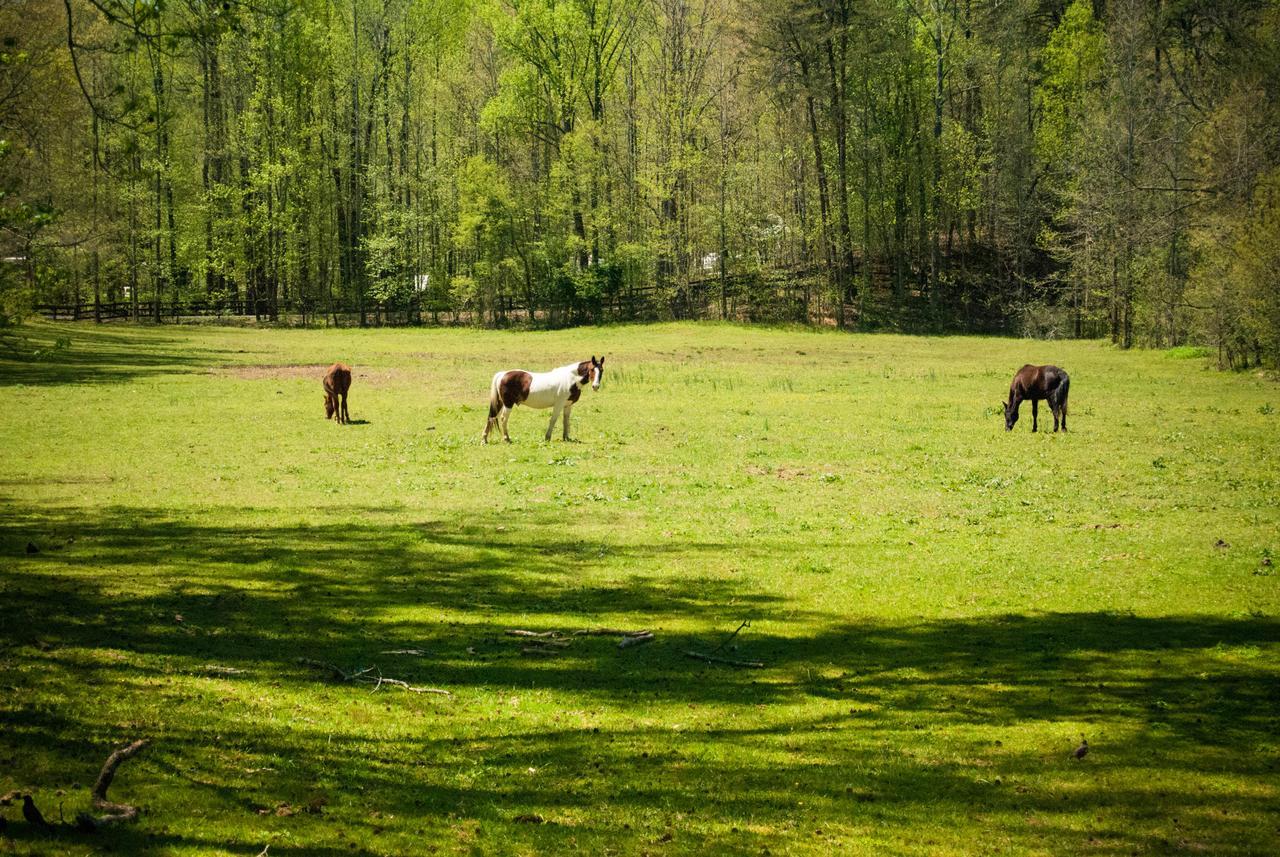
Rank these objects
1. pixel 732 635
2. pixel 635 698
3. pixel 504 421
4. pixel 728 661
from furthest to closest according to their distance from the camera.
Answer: pixel 504 421
pixel 732 635
pixel 728 661
pixel 635 698

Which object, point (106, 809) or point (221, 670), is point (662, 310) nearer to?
point (221, 670)

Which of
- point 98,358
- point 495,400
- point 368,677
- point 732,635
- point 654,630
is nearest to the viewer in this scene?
point 368,677

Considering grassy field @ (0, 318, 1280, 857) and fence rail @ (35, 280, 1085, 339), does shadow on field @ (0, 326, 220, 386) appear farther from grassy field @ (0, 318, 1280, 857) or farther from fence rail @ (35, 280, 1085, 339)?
fence rail @ (35, 280, 1085, 339)

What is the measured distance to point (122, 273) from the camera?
232 feet

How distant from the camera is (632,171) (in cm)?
7531

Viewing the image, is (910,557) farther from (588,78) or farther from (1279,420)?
(588,78)

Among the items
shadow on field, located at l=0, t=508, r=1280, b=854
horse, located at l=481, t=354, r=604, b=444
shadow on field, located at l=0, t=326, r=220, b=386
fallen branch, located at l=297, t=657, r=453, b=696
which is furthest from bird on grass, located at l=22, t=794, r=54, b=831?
shadow on field, located at l=0, t=326, r=220, b=386

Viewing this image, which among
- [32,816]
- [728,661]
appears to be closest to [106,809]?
[32,816]

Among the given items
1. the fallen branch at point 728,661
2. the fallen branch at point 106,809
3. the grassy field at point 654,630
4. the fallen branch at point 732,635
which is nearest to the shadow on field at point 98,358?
the grassy field at point 654,630

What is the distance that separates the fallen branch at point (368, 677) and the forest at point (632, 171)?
60154 millimetres

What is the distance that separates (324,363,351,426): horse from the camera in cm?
2804

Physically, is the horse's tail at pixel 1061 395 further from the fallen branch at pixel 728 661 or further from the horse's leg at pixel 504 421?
the fallen branch at pixel 728 661

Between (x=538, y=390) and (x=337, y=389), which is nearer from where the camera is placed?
(x=538, y=390)

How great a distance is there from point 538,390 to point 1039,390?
13915 mm
